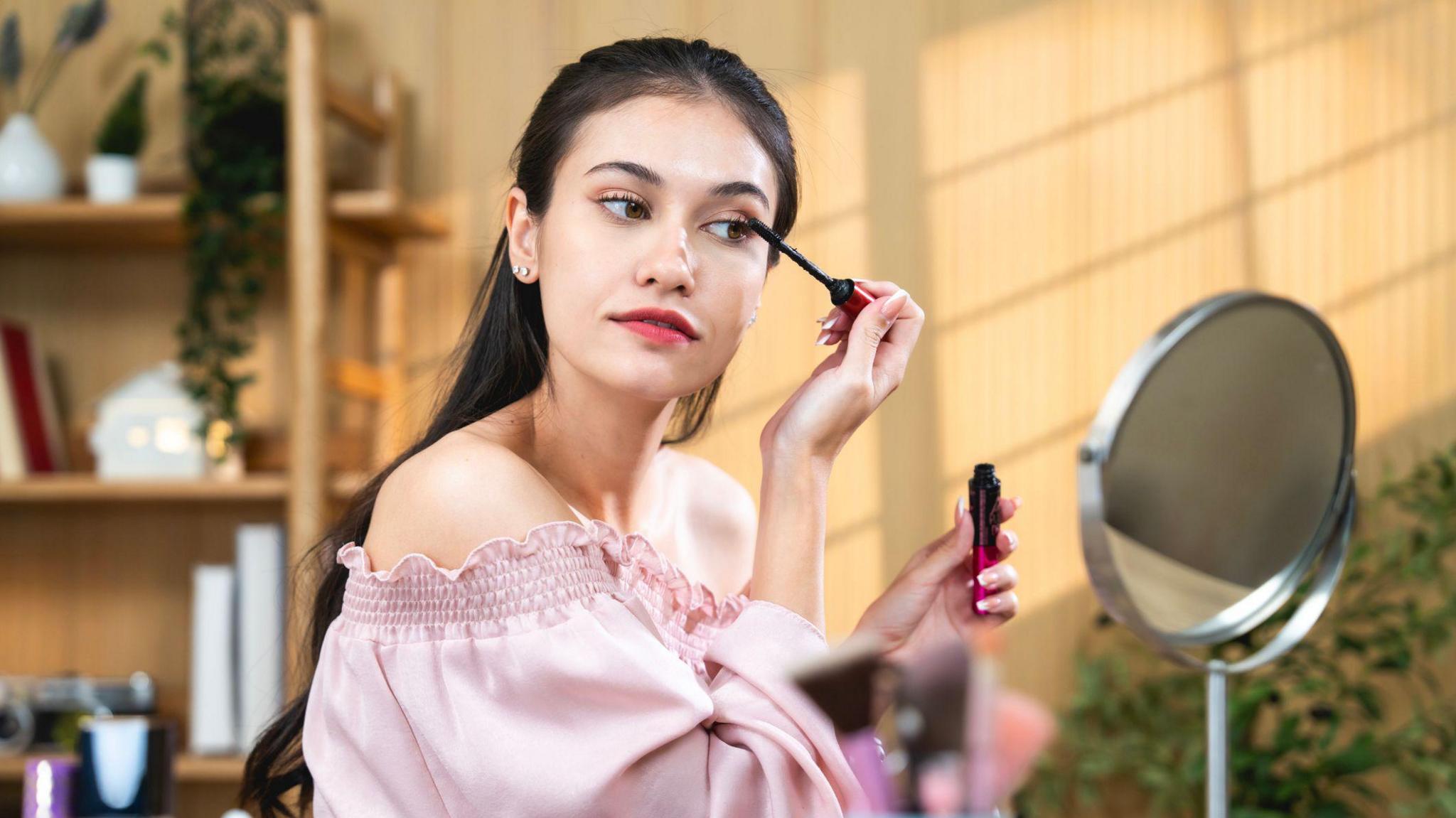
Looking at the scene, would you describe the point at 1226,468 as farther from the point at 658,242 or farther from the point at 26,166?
the point at 26,166

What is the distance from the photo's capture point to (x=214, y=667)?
8.13ft

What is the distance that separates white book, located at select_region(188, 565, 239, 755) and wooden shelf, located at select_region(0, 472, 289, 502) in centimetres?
15

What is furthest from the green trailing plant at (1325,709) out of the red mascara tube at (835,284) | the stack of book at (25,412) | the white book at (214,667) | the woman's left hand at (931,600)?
the stack of book at (25,412)

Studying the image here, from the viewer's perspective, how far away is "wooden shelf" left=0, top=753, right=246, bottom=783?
2.44 metres

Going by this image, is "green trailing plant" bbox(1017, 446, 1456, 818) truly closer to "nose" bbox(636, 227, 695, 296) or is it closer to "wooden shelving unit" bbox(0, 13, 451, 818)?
"wooden shelving unit" bbox(0, 13, 451, 818)

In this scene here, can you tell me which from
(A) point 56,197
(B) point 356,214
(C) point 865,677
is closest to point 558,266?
(C) point 865,677

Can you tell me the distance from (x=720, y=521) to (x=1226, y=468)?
76 cm

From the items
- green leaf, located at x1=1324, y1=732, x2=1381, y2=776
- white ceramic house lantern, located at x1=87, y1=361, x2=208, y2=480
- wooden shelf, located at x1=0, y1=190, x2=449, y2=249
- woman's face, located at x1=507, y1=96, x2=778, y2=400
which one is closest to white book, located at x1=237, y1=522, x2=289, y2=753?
white ceramic house lantern, located at x1=87, y1=361, x2=208, y2=480

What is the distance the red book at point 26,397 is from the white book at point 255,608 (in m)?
0.49

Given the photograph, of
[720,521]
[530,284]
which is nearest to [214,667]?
[720,521]

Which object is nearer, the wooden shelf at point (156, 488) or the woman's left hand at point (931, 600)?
the woman's left hand at point (931, 600)

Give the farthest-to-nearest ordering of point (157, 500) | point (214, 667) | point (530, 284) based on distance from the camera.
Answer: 1. point (157, 500)
2. point (214, 667)
3. point (530, 284)

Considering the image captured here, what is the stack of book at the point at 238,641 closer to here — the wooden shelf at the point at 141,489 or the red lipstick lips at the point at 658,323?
the wooden shelf at the point at 141,489

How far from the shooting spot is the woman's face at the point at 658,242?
1123 mm
